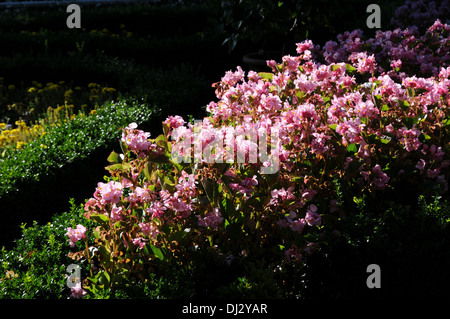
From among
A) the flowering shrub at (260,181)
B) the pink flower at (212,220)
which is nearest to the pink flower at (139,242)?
the flowering shrub at (260,181)

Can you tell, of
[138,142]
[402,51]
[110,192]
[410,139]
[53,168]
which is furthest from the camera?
[402,51]

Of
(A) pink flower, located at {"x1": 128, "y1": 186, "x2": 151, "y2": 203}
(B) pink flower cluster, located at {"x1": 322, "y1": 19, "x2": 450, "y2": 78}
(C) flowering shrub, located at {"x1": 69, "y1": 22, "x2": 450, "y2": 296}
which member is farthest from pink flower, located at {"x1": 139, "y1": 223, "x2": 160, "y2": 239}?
(B) pink flower cluster, located at {"x1": 322, "y1": 19, "x2": 450, "y2": 78}

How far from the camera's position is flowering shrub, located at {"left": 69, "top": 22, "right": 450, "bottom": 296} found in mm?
2607

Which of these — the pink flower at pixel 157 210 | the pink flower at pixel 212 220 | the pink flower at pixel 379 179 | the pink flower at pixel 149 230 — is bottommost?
the pink flower at pixel 149 230

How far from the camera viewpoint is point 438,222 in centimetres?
269

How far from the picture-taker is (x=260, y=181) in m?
2.85

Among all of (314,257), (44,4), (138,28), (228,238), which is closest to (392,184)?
(314,257)

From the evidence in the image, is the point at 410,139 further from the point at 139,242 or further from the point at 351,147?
→ the point at 139,242

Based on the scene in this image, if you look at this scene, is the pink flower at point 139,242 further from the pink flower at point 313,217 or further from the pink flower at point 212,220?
the pink flower at point 313,217

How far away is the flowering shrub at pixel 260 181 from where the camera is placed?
2.61 meters

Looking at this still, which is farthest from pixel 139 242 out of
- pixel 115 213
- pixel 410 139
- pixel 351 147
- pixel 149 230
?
pixel 410 139

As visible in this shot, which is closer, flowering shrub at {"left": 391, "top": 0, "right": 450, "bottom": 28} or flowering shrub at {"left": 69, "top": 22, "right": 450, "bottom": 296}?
flowering shrub at {"left": 69, "top": 22, "right": 450, "bottom": 296}

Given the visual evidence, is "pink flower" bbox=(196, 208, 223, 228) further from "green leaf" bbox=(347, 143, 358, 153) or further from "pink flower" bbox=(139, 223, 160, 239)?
"green leaf" bbox=(347, 143, 358, 153)
